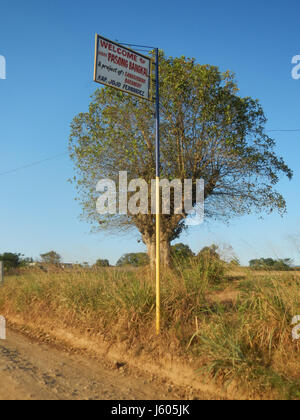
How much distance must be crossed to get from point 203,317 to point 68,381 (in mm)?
2617

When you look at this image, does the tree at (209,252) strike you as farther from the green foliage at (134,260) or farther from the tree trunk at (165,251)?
the tree trunk at (165,251)

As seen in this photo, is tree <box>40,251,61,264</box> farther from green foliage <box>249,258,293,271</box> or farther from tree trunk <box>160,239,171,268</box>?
green foliage <box>249,258,293,271</box>

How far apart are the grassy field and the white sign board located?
14.0 feet

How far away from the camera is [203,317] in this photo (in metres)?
6.62

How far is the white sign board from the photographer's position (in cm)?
704

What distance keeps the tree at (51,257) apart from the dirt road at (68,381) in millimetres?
5578

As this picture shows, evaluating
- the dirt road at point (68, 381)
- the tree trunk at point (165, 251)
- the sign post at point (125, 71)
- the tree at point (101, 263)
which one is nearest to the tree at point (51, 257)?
the tree at point (101, 263)

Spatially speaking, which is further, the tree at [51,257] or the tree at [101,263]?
the tree at [51,257]

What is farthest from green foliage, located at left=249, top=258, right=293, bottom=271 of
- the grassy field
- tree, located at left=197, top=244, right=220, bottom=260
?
tree, located at left=197, top=244, right=220, bottom=260

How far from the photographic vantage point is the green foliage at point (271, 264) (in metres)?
7.10

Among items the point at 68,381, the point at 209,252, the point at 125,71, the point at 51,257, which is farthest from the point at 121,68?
the point at 51,257

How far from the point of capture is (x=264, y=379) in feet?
15.6

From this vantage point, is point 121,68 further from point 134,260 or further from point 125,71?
point 134,260
